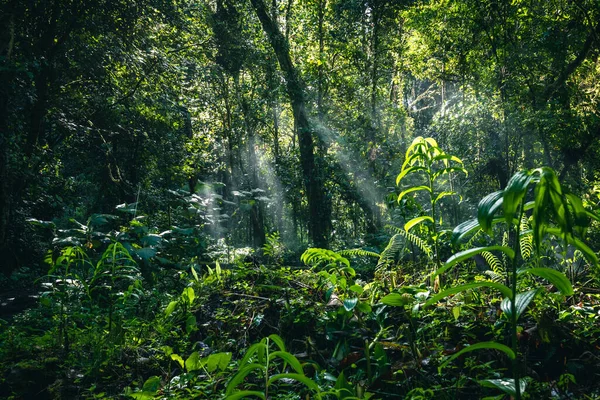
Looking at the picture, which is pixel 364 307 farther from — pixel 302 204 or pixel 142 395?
pixel 302 204

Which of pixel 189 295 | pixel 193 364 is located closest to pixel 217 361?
pixel 193 364

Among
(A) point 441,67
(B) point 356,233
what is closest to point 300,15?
(A) point 441,67

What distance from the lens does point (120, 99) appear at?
29.7 feet

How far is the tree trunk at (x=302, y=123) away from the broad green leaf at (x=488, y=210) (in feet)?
30.8

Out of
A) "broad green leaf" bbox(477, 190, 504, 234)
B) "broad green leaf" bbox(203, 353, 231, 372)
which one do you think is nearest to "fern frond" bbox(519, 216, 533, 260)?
"broad green leaf" bbox(477, 190, 504, 234)

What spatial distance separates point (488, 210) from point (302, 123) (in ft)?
33.1

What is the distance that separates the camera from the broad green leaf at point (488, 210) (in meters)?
1.15

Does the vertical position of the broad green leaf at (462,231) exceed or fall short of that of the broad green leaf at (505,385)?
it exceeds it

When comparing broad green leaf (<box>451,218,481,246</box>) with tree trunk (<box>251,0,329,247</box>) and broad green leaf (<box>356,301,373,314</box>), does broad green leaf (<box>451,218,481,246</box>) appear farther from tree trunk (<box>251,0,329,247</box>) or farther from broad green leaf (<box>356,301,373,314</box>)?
tree trunk (<box>251,0,329,247</box>)

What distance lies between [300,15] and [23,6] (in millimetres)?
8777

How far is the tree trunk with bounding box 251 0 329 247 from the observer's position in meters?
10.8

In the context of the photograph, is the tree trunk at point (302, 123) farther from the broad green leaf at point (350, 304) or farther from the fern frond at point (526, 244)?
the broad green leaf at point (350, 304)

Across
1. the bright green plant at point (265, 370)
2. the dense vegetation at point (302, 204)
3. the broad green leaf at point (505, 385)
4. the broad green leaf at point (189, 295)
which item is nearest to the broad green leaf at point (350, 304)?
the dense vegetation at point (302, 204)

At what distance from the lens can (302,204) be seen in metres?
17.2
